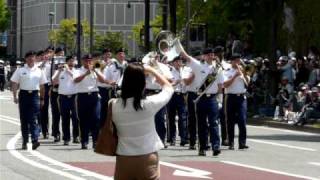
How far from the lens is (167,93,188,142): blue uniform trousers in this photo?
20.6 m

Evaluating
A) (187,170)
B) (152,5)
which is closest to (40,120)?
(187,170)

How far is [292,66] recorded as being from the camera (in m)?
31.7

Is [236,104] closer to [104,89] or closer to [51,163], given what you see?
[104,89]

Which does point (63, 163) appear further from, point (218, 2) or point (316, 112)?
point (218, 2)

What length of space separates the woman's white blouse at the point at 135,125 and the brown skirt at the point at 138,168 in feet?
0.28

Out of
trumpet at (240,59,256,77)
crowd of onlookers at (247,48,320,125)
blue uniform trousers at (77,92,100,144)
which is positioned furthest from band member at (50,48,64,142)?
crowd of onlookers at (247,48,320,125)

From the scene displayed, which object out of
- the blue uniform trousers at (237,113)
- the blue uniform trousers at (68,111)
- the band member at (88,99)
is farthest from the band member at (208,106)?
the blue uniform trousers at (68,111)

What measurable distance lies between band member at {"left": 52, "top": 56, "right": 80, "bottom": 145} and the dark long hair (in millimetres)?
11849

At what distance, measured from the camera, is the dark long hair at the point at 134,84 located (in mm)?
8652

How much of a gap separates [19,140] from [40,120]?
1.67m

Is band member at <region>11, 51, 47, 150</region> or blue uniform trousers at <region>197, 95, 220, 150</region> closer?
blue uniform trousers at <region>197, 95, 220, 150</region>

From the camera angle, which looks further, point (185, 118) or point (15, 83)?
point (185, 118)

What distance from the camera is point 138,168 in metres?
8.60

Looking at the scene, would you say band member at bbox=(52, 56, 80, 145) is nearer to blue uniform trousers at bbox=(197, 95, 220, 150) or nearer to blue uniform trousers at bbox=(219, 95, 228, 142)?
blue uniform trousers at bbox=(219, 95, 228, 142)
